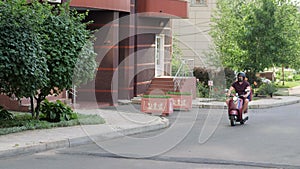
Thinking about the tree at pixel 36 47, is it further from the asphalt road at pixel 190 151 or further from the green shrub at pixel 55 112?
the asphalt road at pixel 190 151

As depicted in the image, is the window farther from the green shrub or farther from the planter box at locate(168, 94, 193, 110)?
the green shrub

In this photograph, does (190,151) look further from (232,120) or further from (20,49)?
(232,120)

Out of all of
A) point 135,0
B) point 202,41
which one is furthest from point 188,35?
point 135,0

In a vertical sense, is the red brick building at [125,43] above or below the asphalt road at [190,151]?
above

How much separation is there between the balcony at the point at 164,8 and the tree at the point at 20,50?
40.4 ft

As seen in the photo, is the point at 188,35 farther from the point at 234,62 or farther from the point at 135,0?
the point at 135,0

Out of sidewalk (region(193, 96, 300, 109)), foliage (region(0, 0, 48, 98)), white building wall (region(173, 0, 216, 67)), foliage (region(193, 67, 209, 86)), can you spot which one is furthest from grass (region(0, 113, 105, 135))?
white building wall (region(173, 0, 216, 67))

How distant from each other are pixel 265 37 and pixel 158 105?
12042mm

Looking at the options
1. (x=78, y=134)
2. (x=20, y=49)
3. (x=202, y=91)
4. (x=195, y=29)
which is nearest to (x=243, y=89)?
(x=78, y=134)

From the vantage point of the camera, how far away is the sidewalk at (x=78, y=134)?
1280 centimetres

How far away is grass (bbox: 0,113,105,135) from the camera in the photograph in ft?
49.4

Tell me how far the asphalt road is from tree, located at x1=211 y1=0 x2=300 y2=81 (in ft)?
44.7

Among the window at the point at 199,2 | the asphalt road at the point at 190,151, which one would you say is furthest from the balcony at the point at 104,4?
the window at the point at 199,2

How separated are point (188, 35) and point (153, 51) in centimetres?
1988
